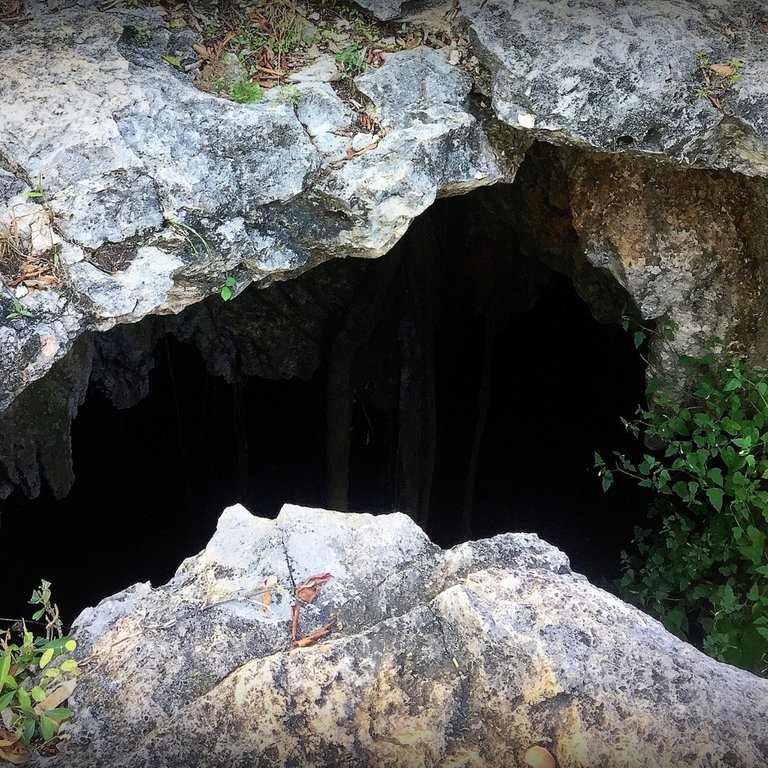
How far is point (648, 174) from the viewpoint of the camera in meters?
3.04

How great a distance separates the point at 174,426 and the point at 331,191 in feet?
10.8

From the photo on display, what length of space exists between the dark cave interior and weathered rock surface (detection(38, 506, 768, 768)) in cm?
321

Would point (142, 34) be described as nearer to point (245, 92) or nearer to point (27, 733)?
point (245, 92)

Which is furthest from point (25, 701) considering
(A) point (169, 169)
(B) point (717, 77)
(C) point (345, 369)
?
(C) point (345, 369)

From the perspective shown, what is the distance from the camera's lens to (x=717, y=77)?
2.34 meters

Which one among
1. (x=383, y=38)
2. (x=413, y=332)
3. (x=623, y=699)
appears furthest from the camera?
(x=413, y=332)

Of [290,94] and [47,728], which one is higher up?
[290,94]

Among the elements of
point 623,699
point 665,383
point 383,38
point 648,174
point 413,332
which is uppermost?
point 383,38

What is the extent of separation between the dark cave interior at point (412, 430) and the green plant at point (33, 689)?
121 inches

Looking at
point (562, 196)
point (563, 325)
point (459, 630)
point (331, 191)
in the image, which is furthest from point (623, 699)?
point (563, 325)

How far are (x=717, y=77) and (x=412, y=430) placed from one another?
3.73 meters

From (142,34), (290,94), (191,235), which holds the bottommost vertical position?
(191,235)

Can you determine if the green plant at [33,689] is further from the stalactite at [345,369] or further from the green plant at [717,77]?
the stalactite at [345,369]

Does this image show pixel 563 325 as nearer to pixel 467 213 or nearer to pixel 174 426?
pixel 467 213
